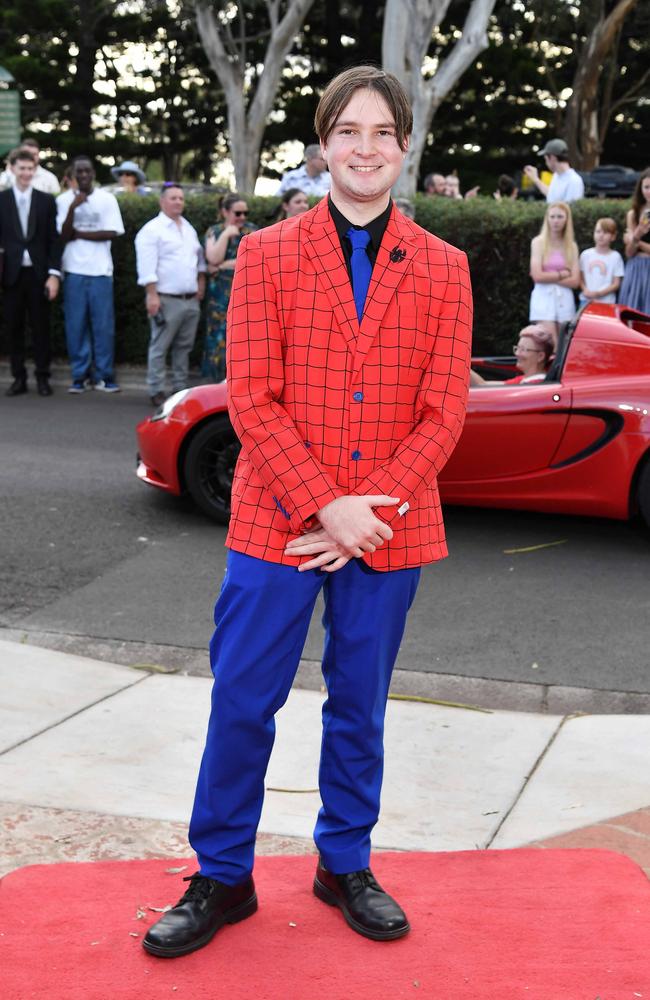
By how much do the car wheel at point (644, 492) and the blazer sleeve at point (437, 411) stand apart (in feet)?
13.3

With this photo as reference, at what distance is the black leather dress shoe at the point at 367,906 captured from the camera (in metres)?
3.09

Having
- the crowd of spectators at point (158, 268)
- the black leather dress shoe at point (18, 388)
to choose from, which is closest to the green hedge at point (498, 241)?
the crowd of spectators at point (158, 268)

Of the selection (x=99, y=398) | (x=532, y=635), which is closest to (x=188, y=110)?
(x=99, y=398)

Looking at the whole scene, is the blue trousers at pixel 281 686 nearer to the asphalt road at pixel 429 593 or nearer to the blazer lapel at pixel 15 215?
the asphalt road at pixel 429 593

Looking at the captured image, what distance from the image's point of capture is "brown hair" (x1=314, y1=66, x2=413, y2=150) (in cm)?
290

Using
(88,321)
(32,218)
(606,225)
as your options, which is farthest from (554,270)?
(32,218)

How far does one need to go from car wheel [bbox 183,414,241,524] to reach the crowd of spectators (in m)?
4.07

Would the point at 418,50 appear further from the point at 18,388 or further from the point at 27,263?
the point at 18,388

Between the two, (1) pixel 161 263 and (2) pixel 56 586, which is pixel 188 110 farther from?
(2) pixel 56 586

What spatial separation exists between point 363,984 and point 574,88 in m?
30.7

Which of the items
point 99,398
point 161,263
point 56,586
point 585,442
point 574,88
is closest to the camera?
point 56,586

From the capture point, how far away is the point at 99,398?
40.5 feet

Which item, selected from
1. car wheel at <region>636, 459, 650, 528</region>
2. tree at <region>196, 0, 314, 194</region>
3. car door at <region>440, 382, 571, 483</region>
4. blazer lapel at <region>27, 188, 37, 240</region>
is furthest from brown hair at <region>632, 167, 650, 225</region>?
tree at <region>196, 0, 314, 194</region>

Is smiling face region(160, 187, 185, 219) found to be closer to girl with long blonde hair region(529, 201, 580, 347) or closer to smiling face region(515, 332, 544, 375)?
girl with long blonde hair region(529, 201, 580, 347)
